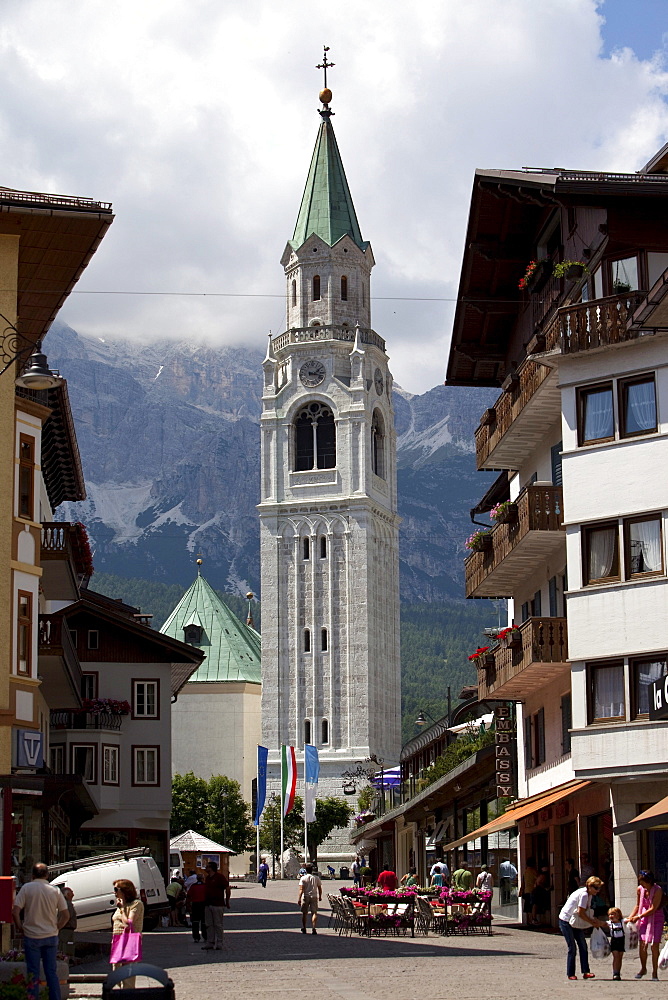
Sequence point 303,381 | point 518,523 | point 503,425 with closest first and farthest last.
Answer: point 518,523 < point 503,425 < point 303,381

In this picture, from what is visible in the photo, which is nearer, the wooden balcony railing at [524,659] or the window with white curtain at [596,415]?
the window with white curtain at [596,415]

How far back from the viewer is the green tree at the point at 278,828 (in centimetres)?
10744

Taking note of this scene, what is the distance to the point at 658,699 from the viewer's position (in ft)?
94.5

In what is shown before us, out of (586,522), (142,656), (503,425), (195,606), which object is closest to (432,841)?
(142,656)

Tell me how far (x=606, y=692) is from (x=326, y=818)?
80738mm

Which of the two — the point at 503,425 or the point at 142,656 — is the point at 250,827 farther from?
the point at 503,425

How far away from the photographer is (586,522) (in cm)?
3259

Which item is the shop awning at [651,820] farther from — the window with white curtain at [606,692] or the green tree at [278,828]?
the green tree at [278,828]

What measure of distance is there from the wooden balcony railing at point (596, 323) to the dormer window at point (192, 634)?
394 ft

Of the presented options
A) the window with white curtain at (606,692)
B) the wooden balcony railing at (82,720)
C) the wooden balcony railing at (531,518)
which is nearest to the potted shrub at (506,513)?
the wooden balcony railing at (531,518)

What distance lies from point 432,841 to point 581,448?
2834 cm

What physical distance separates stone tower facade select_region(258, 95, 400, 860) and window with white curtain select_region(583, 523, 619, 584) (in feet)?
287

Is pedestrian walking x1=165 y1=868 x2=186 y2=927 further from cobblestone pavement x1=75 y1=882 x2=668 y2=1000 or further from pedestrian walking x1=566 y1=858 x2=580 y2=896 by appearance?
pedestrian walking x1=566 y1=858 x2=580 y2=896

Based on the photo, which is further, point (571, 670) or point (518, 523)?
point (518, 523)
